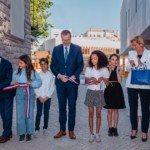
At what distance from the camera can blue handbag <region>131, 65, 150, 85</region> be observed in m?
6.02

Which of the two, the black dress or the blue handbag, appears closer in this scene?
the blue handbag

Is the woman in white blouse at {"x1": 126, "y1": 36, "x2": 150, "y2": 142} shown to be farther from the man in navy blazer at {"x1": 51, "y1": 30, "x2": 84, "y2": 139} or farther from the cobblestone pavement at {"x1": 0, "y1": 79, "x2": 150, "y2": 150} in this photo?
the man in navy blazer at {"x1": 51, "y1": 30, "x2": 84, "y2": 139}

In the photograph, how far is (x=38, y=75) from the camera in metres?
6.29

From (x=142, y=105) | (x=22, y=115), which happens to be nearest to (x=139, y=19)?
(x=142, y=105)

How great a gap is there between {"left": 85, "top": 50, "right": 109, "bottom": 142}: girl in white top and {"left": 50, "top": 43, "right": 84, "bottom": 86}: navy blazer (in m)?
0.21

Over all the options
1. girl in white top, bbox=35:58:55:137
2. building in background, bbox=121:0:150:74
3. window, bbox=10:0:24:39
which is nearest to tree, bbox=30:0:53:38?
building in background, bbox=121:0:150:74

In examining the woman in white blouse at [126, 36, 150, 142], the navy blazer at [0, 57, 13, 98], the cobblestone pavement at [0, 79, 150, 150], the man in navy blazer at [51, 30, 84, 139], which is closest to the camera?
the cobblestone pavement at [0, 79, 150, 150]

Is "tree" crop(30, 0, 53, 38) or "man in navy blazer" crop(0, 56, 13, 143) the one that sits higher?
"tree" crop(30, 0, 53, 38)

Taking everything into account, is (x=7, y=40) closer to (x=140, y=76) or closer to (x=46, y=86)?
A: (x=46, y=86)

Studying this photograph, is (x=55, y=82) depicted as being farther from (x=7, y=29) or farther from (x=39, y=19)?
(x=39, y=19)

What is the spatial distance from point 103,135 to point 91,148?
0.96 m

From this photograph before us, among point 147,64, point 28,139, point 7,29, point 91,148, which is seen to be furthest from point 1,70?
point 7,29

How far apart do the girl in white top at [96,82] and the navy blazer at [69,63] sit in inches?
8.2

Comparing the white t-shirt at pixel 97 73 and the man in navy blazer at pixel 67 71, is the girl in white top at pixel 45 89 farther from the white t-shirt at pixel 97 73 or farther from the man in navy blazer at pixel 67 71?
the white t-shirt at pixel 97 73
